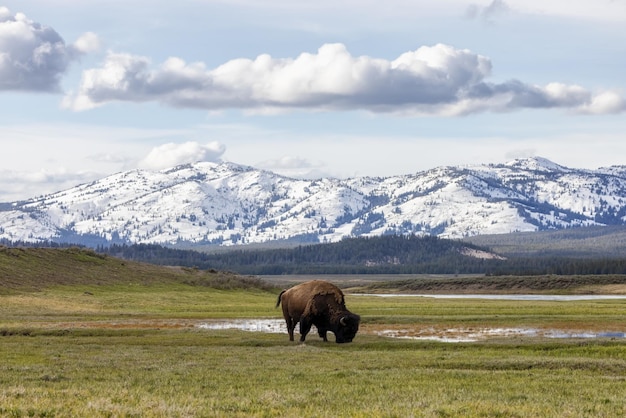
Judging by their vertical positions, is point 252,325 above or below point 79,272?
below

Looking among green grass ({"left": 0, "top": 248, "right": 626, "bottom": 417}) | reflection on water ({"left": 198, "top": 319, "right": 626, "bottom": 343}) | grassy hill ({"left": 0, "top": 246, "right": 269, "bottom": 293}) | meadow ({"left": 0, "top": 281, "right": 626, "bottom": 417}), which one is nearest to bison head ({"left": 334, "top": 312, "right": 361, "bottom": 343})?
meadow ({"left": 0, "top": 281, "right": 626, "bottom": 417})

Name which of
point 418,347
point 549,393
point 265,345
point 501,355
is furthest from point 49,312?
point 549,393

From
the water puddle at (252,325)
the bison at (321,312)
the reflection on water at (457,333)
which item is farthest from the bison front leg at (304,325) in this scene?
the water puddle at (252,325)

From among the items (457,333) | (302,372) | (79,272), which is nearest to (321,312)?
(457,333)

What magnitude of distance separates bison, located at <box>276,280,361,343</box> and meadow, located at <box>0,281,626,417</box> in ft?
3.18

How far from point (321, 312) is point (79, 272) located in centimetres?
8127

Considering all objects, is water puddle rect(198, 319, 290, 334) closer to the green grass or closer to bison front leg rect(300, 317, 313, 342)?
the green grass

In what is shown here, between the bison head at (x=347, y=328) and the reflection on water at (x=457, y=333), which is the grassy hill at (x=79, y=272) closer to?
the reflection on water at (x=457, y=333)

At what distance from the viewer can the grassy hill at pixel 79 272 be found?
4301 inches

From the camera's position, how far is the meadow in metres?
21.7

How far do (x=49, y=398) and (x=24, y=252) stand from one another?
10703cm

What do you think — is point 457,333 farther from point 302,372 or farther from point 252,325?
point 302,372

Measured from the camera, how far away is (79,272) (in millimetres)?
123000

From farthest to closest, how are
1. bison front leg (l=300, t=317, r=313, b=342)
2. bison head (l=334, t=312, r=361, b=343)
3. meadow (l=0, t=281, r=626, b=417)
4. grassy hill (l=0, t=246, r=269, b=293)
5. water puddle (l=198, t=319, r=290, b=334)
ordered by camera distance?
grassy hill (l=0, t=246, r=269, b=293) < water puddle (l=198, t=319, r=290, b=334) < bison front leg (l=300, t=317, r=313, b=342) < bison head (l=334, t=312, r=361, b=343) < meadow (l=0, t=281, r=626, b=417)
